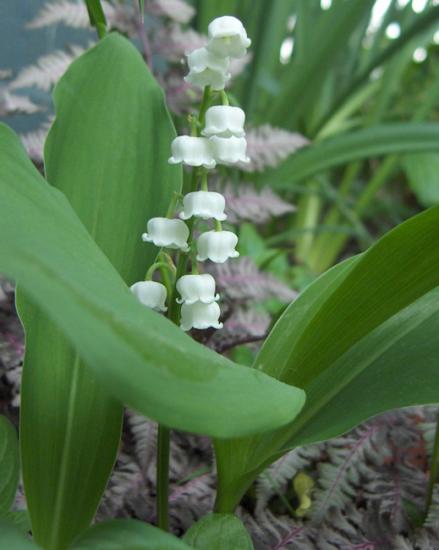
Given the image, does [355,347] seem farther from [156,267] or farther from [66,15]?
[66,15]

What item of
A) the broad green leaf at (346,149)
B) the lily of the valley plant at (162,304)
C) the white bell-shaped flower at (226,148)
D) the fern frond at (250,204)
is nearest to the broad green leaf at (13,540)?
the lily of the valley plant at (162,304)

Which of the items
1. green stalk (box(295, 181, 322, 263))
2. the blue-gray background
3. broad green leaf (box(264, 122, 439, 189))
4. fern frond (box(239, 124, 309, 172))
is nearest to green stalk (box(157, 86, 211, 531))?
fern frond (box(239, 124, 309, 172))

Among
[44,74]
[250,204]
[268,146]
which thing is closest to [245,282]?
[250,204]

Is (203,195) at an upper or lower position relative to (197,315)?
upper

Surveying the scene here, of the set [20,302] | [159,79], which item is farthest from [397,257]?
[159,79]

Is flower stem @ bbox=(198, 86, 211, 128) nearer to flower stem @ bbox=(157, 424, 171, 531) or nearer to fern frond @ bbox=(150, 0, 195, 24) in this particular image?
flower stem @ bbox=(157, 424, 171, 531)

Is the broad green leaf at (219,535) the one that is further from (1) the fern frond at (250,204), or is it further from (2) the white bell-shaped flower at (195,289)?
(1) the fern frond at (250,204)

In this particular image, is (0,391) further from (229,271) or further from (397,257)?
(397,257)
